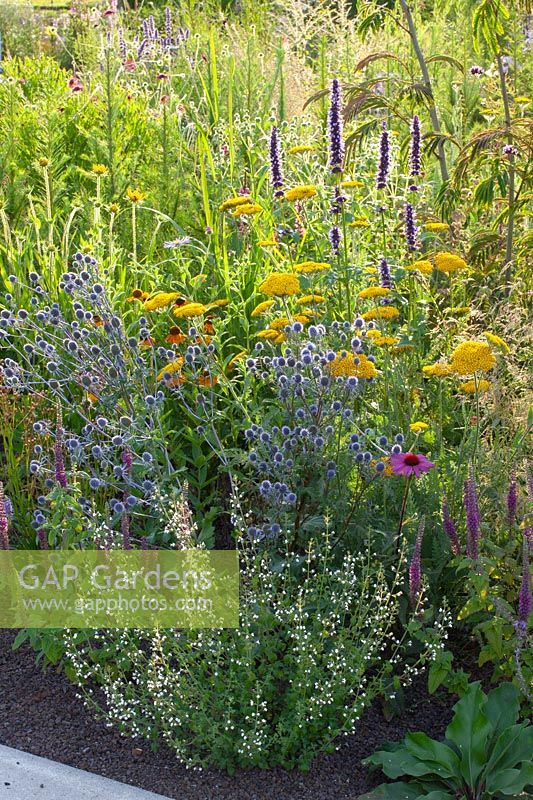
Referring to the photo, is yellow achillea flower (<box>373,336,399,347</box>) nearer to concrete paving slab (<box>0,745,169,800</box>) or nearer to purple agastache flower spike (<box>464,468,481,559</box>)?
purple agastache flower spike (<box>464,468,481,559</box>)

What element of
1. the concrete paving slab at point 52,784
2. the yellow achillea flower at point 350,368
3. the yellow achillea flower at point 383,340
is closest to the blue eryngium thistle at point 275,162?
the yellow achillea flower at point 383,340

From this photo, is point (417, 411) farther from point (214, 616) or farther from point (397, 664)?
point (214, 616)

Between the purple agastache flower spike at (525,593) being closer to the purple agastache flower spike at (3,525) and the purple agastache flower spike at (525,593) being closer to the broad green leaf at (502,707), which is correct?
the broad green leaf at (502,707)

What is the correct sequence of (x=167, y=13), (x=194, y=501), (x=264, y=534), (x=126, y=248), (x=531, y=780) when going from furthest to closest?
(x=167, y=13), (x=126, y=248), (x=194, y=501), (x=264, y=534), (x=531, y=780)

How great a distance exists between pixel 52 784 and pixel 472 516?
131 cm

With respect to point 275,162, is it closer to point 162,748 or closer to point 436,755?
point 162,748

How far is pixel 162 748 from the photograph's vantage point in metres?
2.86

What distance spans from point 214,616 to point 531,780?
936 mm

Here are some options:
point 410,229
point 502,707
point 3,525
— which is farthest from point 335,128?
point 502,707

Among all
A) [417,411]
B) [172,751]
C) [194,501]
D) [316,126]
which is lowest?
[172,751]

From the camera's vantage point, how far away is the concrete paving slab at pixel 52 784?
257cm

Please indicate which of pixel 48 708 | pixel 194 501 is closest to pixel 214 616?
pixel 48 708

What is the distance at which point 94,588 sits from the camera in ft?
9.77

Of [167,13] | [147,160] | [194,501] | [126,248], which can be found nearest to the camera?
[194,501]
